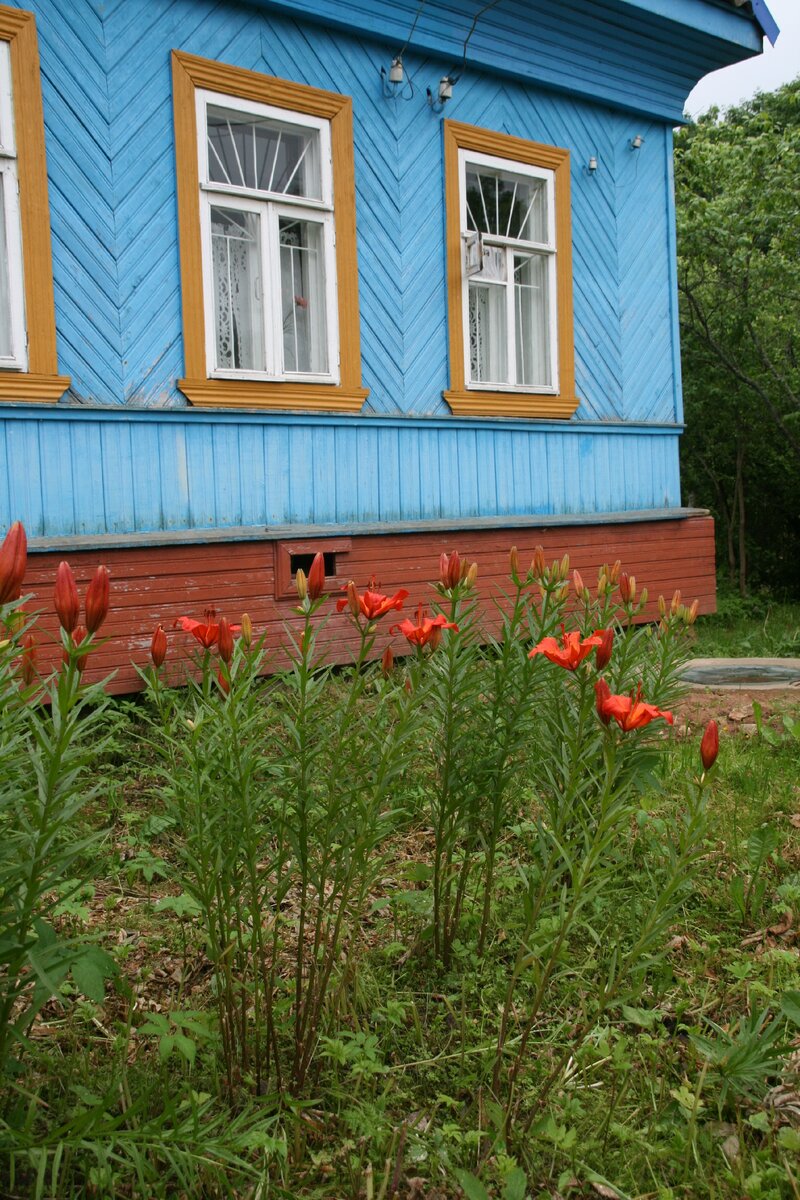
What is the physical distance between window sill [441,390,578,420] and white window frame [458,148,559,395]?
5cm

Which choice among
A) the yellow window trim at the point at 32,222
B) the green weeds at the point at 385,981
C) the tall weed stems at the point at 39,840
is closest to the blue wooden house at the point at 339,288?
the yellow window trim at the point at 32,222

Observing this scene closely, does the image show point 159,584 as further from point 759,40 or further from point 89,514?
point 759,40

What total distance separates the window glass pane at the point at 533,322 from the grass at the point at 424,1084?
4845mm

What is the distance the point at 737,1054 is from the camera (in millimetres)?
2035

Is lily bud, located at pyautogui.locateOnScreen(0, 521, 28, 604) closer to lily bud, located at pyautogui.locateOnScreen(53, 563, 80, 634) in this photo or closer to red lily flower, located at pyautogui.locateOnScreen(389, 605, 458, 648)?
lily bud, located at pyautogui.locateOnScreen(53, 563, 80, 634)

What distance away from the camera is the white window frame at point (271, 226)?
543 centimetres

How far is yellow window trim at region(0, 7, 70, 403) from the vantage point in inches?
188

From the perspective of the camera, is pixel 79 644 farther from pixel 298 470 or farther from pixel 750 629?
pixel 750 629

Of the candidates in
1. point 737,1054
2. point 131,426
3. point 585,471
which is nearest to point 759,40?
point 585,471

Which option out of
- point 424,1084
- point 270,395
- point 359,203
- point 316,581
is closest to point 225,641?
point 316,581

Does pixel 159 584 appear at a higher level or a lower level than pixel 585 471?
lower

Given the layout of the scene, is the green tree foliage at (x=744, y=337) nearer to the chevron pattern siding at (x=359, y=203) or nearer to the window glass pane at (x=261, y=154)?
the chevron pattern siding at (x=359, y=203)

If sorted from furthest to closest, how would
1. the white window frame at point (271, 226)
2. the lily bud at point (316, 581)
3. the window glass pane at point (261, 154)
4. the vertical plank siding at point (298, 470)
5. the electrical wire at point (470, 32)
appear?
the electrical wire at point (470, 32)
the window glass pane at point (261, 154)
the white window frame at point (271, 226)
the vertical plank siding at point (298, 470)
the lily bud at point (316, 581)

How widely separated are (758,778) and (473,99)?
196 inches
